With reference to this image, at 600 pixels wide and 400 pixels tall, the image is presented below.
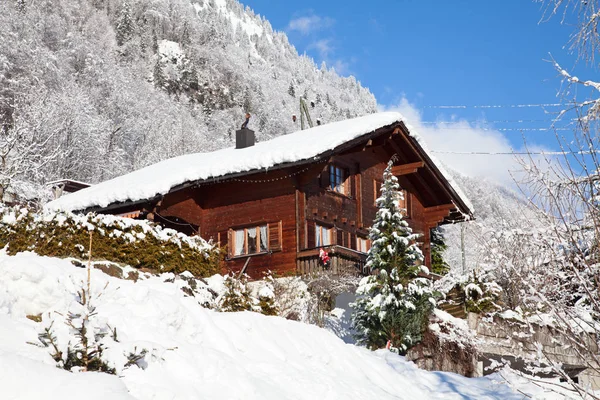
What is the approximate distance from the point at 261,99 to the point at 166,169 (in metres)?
62.1

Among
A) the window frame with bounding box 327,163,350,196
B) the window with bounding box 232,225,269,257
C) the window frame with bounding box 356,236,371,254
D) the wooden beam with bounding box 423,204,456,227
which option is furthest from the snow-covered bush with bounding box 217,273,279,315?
the wooden beam with bounding box 423,204,456,227

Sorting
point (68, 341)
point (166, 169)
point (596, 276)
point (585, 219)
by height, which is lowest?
point (68, 341)

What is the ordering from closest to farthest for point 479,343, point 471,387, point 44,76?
point 471,387 → point 479,343 → point 44,76

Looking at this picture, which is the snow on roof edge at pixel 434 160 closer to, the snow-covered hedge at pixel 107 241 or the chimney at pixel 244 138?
the chimney at pixel 244 138

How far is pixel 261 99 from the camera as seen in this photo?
8825 cm

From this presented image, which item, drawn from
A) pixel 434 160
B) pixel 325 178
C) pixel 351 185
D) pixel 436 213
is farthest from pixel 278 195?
pixel 436 213

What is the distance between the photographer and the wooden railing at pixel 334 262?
2238cm

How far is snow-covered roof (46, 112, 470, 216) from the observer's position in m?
22.8

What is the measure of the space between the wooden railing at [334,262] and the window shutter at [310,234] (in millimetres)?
626

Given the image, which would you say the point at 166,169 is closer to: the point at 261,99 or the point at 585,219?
the point at 585,219

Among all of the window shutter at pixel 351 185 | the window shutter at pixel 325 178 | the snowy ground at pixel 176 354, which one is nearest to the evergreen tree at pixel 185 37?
the window shutter at pixel 351 185

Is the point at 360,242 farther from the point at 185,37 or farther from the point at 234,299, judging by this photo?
the point at 185,37

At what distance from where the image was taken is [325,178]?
2550 cm

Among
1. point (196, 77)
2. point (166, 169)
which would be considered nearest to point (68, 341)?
point (166, 169)
